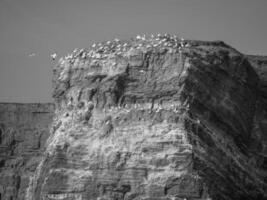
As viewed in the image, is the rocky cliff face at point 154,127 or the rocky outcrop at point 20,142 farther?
the rocky outcrop at point 20,142

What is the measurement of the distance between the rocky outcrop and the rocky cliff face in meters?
7.38

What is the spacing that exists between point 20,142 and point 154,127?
52.2 feet

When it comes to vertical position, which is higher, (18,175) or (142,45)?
(142,45)

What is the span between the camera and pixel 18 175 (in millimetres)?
77750

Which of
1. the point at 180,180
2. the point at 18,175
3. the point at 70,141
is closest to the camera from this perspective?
the point at 180,180

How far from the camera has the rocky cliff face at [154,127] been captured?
64.0 meters

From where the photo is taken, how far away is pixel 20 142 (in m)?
79.1

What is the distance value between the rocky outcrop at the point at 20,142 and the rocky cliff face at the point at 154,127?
7382 millimetres

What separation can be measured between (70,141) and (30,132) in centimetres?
1193

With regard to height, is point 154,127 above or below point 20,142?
above

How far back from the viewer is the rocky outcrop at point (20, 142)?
77375 millimetres

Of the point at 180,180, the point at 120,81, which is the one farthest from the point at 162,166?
the point at 120,81

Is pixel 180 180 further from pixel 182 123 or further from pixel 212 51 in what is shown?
pixel 212 51

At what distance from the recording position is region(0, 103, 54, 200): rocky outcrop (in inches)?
3046
